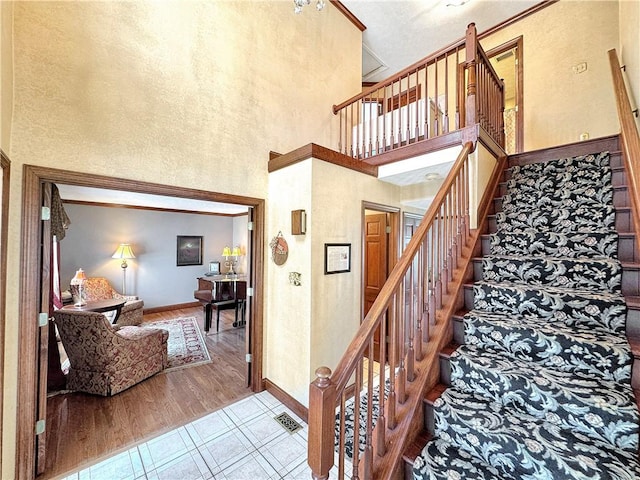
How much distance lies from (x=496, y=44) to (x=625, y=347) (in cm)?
545

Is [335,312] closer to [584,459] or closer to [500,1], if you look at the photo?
[584,459]

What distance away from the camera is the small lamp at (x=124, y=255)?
18.2ft

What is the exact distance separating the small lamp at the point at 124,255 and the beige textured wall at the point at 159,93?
4216mm

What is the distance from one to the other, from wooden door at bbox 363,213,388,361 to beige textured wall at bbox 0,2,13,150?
362 cm

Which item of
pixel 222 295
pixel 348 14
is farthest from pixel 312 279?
pixel 348 14

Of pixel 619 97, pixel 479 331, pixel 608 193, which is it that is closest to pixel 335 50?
pixel 619 97

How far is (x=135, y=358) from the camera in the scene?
10.1 ft

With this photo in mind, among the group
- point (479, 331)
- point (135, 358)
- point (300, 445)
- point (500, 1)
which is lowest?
point (300, 445)

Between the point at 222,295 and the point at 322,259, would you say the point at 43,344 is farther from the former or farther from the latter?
the point at 222,295

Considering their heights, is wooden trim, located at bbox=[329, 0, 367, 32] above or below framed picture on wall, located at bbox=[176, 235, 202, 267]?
above

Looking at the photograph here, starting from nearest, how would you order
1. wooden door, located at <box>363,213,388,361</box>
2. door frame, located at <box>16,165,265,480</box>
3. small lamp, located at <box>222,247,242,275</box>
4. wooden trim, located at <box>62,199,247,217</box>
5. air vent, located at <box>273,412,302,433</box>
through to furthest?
1. door frame, located at <box>16,165,265,480</box>
2. air vent, located at <box>273,412,302,433</box>
3. wooden door, located at <box>363,213,388,361</box>
4. wooden trim, located at <box>62,199,247,217</box>
5. small lamp, located at <box>222,247,242,275</box>

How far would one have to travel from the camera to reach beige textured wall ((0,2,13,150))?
162 cm

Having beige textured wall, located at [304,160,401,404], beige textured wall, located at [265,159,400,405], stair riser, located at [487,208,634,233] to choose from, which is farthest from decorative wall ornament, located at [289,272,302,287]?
stair riser, located at [487,208,634,233]

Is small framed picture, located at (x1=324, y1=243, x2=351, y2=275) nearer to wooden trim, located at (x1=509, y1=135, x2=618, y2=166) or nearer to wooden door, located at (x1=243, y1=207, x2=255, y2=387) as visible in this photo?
wooden door, located at (x1=243, y1=207, x2=255, y2=387)
